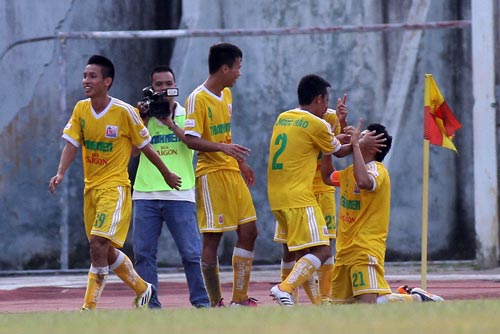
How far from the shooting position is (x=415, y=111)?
14.9 metres

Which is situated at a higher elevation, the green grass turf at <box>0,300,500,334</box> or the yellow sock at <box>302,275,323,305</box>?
the green grass turf at <box>0,300,500,334</box>

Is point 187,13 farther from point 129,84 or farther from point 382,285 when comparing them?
point 382,285

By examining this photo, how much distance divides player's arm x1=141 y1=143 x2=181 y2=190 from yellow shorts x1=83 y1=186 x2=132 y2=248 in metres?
0.30

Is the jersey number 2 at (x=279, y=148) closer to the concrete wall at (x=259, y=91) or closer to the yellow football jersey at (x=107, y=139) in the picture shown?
the yellow football jersey at (x=107, y=139)

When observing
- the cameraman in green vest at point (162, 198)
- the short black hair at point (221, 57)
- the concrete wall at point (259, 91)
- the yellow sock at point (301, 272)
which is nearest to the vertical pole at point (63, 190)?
the concrete wall at point (259, 91)

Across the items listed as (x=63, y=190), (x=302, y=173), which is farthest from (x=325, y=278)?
(x=63, y=190)

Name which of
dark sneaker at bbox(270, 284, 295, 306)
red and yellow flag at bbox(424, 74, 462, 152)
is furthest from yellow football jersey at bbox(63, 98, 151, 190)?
red and yellow flag at bbox(424, 74, 462, 152)

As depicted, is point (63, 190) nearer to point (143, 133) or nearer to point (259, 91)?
point (259, 91)

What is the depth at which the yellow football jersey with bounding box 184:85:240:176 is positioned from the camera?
1048 centimetres

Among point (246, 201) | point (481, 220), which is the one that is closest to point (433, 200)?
point (481, 220)

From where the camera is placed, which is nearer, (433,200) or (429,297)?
(429,297)

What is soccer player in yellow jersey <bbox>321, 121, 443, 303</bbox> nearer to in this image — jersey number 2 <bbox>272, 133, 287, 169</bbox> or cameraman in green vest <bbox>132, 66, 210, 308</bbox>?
jersey number 2 <bbox>272, 133, 287, 169</bbox>

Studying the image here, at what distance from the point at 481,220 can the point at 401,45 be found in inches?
84.8

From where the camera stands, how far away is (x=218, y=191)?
34.4 ft
